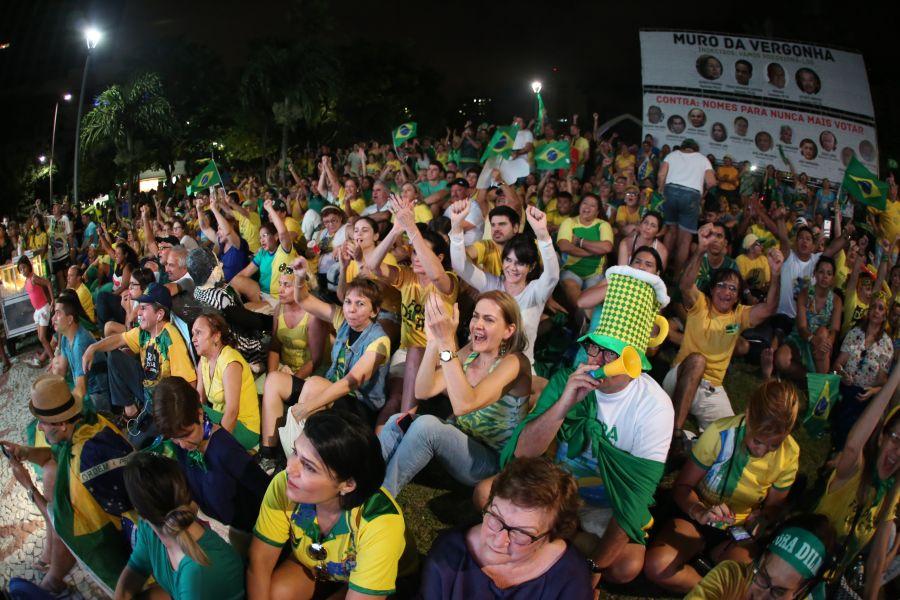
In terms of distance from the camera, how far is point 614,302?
9.91ft

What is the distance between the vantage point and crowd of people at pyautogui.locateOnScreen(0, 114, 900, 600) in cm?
227

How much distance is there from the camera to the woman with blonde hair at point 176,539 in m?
2.34

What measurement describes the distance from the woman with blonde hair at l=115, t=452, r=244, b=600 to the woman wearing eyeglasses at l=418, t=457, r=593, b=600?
88cm

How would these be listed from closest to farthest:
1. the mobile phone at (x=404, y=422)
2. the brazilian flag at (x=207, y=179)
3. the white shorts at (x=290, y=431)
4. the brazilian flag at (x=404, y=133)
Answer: the mobile phone at (x=404, y=422) → the white shorts at (x=290, y=431) → the brazilian flag at (x=207, y=179) → the brazilian flag at (x=404, y=133)

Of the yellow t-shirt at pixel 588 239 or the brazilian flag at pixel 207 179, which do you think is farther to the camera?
the brazilian flag at pixel 207 179

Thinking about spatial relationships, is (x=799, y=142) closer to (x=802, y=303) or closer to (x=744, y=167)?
(x=744, y=167)

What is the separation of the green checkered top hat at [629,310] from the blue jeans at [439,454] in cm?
97

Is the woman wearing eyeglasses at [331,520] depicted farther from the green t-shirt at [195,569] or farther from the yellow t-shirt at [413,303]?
the yellow t-shirt at [413,303]

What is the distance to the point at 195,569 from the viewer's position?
2373 mm

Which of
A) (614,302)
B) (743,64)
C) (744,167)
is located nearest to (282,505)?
(614,302)

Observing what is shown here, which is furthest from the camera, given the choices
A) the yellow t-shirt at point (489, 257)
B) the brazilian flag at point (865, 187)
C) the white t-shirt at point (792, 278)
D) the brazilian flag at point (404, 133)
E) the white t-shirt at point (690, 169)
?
the brazilian flag at point (404, 133)

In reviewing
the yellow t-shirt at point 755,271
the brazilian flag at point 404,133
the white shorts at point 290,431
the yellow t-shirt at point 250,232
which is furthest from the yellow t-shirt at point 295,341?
the brazilian flag at point 404,133

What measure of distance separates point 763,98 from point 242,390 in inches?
550

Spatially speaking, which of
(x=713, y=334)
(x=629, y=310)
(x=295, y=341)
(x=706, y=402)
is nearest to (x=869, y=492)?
(x=629, y=310)
